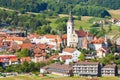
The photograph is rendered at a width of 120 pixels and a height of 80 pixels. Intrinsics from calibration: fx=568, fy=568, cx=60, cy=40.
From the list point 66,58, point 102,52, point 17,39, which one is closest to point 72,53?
point 66,58

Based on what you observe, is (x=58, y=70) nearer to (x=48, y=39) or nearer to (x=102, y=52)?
(x=102, y=52)

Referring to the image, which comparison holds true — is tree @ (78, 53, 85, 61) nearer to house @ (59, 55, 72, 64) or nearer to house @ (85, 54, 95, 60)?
house @ (85, 54, 95, 60)

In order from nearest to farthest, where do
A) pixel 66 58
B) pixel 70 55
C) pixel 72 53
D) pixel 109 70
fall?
pixel 109 70
pixel 66 58
pixel 70 55
pixel 72 53

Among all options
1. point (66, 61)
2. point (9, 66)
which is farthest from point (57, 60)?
point (9, 66)

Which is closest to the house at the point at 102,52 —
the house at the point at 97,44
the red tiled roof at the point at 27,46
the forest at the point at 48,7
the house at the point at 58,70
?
the house at the point at 97,44

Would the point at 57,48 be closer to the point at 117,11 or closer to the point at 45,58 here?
the point at 45,58

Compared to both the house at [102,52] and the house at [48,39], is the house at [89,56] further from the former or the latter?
the house at [48,39]

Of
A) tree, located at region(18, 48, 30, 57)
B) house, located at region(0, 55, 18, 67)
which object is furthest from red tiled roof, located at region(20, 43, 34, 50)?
house, located at region(0, 55, 18, 67)
